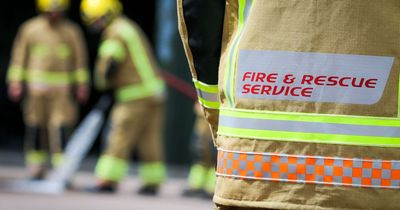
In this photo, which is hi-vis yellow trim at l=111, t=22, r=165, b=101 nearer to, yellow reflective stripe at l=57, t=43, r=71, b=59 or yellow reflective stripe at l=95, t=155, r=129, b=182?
yellow reflective stripe at l=95, t=155, r=129, b=182

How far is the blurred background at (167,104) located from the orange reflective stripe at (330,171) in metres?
7.73

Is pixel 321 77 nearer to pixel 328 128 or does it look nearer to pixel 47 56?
pixel 328 128

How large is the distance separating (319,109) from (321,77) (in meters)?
0.09

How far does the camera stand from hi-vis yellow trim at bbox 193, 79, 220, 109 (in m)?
3.37

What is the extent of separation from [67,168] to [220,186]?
9.16 meters

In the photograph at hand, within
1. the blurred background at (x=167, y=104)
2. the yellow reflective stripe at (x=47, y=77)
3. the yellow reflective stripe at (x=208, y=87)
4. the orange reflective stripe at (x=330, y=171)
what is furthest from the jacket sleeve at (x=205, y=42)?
the yellow reflective stripe at (x=47, y=77)

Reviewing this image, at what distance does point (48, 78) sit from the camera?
40.6 feet

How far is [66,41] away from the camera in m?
12.4

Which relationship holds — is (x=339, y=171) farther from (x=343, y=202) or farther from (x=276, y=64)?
(x=276, y=64)

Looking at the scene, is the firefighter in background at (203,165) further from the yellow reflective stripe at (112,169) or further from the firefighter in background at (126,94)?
the yellow reflective stripe at (112,169)

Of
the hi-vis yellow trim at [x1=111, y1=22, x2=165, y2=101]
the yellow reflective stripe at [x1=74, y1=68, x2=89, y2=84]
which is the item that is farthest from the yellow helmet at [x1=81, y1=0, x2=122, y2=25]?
the yellow reflective stripe at [x1=74, y1=68, x2=89, y2=84]

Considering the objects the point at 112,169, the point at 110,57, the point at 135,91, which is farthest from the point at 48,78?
the point at 112,169

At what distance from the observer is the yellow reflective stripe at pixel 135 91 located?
451 inches

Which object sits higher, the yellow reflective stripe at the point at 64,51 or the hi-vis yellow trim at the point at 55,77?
the yellow reflective stripe at the point at 64,51
